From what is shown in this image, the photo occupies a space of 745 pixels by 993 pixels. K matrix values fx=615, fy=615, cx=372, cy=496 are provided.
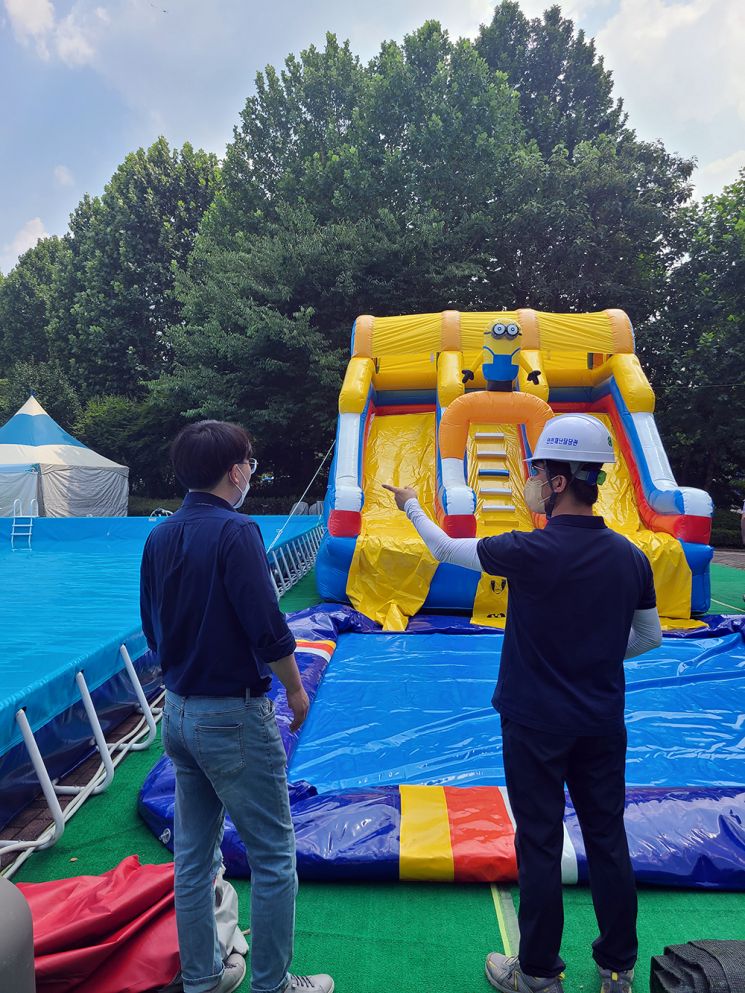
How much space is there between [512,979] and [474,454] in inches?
213

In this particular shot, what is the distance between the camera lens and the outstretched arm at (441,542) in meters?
1.62

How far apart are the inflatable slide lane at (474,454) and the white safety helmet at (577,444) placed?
12.3 feet

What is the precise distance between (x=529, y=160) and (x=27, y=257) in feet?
68.0

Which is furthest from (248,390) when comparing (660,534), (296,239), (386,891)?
(386,891)

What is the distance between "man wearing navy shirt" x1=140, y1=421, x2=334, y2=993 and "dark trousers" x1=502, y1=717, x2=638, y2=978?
56cm

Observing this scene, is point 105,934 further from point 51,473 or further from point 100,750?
point 51,473

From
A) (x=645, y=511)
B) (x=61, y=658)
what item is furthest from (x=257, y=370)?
(x=61, y=658)

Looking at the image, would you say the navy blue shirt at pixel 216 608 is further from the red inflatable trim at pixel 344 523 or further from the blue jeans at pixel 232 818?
the red inflatable trim at pixel 344 523

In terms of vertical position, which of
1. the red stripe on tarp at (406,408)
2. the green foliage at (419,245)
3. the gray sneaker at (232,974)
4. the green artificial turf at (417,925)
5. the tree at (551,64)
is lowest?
the green artificial turf at (417,925)

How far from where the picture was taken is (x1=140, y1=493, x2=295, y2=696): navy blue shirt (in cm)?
138

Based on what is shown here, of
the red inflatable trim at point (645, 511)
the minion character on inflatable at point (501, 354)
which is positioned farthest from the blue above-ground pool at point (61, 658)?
the red inflatable trim at point (645, 511)

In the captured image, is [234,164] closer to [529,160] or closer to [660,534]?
[529,160]

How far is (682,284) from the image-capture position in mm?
14906

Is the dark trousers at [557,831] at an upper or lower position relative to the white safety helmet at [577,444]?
lower
